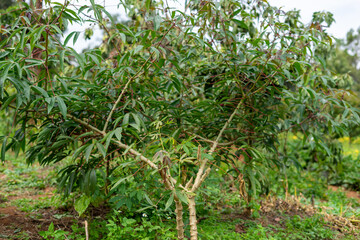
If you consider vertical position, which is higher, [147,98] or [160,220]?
Result: [147,98]

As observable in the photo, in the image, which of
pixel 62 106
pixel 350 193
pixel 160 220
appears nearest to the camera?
pixel 62 106

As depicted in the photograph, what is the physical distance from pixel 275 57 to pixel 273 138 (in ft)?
2.25

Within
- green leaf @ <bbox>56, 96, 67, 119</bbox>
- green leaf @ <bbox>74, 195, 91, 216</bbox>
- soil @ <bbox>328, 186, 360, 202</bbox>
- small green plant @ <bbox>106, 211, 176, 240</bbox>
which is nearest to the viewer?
green leaf @ <bbox>56, 96, 67, 119</bbox>

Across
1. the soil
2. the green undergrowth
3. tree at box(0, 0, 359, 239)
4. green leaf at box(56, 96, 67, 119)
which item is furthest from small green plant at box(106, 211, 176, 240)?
the soil

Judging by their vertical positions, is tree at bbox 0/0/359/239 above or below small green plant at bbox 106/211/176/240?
above

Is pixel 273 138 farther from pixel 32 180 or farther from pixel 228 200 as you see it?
pixel 32 180

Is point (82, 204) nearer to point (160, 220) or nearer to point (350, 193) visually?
point (160, 220)

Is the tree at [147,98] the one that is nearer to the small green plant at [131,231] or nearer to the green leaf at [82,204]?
the green leaf at [82,204]

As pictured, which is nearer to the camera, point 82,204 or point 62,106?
point 62,106

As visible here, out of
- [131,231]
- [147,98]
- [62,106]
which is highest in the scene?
[147,98]

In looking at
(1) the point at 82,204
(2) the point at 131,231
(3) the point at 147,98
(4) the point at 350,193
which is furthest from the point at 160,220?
(4) the point at 350,193

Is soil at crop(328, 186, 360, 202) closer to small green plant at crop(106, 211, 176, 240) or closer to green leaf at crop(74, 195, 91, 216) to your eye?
small green plant at crop(106, 211, 176, 240)

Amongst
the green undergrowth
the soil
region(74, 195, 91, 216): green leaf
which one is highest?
region(74, 195, 91, 216): green leaf

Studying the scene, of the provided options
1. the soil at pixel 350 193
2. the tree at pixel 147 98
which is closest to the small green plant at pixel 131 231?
the tree at pixel 147 98
